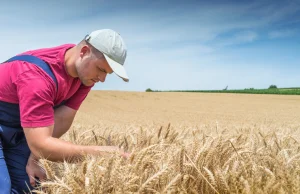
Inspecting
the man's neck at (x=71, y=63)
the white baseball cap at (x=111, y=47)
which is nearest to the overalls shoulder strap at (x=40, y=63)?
the man's neck at (x=71, y=63)

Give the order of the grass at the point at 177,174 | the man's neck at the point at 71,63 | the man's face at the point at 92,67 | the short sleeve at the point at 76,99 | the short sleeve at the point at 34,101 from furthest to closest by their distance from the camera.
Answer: the short sleeve at the point at 76,99 < the man's neck at the point at 71,63 < the man's face at the point at 92,67 < the short sleeve at the point at 34,101 < the grass at the point at 177,174

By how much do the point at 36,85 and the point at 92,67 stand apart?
33 centimetres

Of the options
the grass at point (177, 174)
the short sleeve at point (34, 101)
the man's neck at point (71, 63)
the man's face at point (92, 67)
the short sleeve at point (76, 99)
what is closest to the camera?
the grass at point (177, 174)

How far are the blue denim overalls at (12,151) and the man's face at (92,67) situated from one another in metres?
0.34

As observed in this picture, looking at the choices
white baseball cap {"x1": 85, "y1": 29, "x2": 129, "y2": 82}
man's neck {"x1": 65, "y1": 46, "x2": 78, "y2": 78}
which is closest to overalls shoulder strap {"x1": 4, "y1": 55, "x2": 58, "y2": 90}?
man's neck {"x1": 65, "y1": 46, "x2": 78, "y2": 78}

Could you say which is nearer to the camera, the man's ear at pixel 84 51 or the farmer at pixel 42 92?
the farmer at pixel 42 92

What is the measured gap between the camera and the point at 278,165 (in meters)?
2.04

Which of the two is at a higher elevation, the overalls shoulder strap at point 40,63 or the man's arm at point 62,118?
the overalls shoulder strap at point 40,63

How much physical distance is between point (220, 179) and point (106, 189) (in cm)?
54

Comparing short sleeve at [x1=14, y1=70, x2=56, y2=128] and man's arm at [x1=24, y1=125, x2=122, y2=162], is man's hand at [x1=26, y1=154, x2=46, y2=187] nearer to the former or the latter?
man's arm at [x1=24, y1=125, x2=122, y2=162]

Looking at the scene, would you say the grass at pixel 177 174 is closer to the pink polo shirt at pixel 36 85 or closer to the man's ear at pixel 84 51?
the pink polo shirt at pixel 36 85

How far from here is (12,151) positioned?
2516 mm

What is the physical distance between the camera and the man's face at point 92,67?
80.7 inches

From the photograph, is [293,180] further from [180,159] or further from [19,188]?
[19,188]
